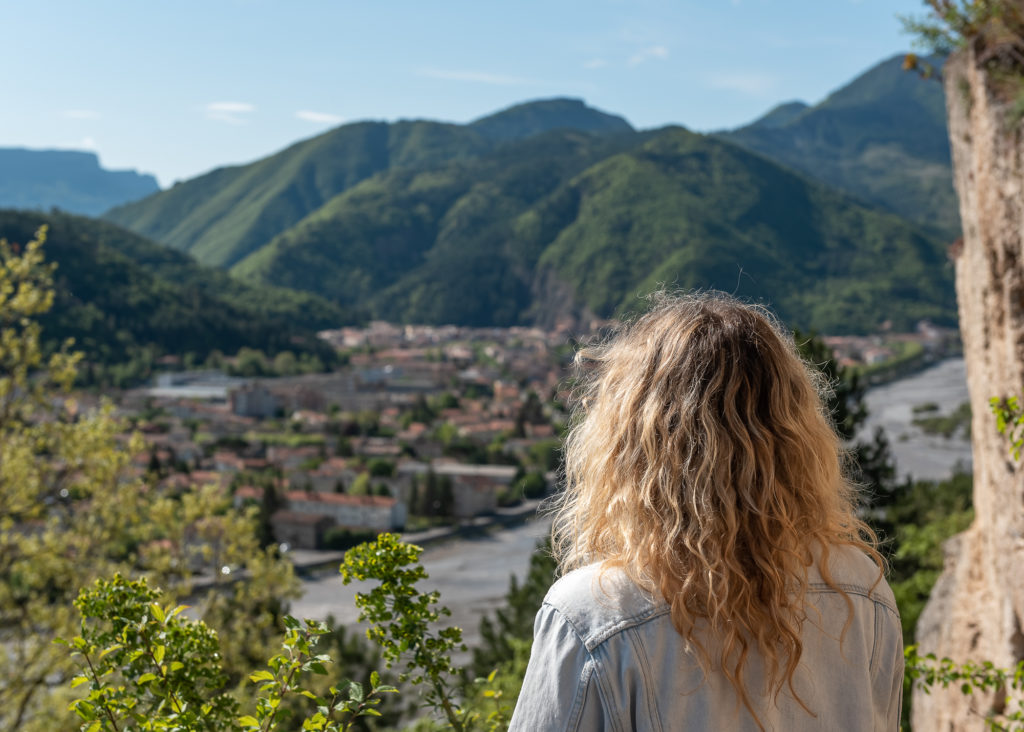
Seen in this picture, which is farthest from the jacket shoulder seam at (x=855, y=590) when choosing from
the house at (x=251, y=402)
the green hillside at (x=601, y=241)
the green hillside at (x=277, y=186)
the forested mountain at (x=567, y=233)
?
the green hillside at (x=277, y=186)

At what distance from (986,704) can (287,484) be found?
31.7m

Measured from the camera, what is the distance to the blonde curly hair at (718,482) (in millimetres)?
827

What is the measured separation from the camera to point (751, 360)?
0.90m

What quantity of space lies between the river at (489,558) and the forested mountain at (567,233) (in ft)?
94.0

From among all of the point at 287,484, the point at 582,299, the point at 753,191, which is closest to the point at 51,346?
the point at 287,484

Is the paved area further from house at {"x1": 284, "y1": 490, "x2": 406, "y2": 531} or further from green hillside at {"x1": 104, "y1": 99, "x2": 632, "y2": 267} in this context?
green hillside at {"x1": 104, "y1": 99, "x2": 632, "y2": 267}

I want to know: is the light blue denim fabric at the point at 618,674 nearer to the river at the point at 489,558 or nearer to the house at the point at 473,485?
the river at the point at 489,558

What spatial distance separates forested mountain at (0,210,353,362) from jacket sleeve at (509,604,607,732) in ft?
154

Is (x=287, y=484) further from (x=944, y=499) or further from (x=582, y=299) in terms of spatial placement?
(x=582, y=299)

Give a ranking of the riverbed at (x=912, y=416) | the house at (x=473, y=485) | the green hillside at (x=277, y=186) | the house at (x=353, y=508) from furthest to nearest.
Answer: the green hillside at (x=277, y=186) < the house at (x=473, y=485) < the riverbed at (x=912, y=416) < the house at (x=353, y=508)

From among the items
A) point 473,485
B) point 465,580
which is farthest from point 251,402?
point 465,580

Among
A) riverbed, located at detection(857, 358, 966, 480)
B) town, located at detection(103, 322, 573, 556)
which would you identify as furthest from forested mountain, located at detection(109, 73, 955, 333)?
town, located at detection(103, 322, 573, 556)

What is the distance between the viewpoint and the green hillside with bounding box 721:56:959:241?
11725cm

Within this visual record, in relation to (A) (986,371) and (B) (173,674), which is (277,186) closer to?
(A) (986,371)
